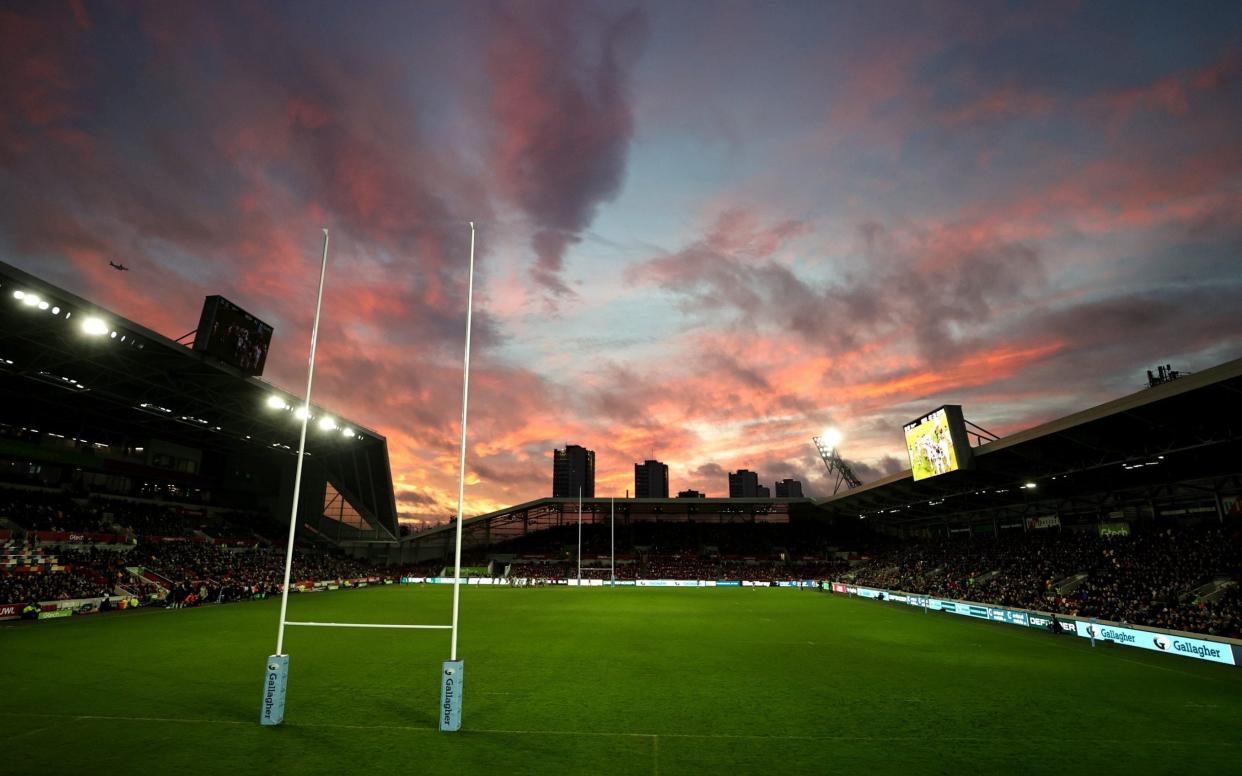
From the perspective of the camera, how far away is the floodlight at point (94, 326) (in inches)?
1183

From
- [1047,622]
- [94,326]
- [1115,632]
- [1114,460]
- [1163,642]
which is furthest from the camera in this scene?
[1114,460]

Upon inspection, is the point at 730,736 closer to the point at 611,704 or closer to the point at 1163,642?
the point at 611,704

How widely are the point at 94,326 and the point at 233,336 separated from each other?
882cm

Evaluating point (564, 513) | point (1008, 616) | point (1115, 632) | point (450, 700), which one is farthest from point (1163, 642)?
point (564, 513)

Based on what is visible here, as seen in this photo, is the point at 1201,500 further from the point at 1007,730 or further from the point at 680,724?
the point at 680,724

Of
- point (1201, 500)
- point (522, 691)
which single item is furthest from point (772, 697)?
point (1201, 500)

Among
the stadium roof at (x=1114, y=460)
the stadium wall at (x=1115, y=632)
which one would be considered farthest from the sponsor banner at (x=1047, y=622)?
the stadium roof at (x=1114, y=460)

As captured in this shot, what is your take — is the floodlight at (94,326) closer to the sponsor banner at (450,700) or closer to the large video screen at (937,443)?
the sponsor banner at (450,700)

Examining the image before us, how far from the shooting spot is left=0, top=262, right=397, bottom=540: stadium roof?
30.1 metres

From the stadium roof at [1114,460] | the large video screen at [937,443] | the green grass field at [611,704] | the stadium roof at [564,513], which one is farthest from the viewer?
the stadium roof at [564,513]

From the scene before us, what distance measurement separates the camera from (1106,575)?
34125 mm

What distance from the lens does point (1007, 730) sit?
41.3 feet

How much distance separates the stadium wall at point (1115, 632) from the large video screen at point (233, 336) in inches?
1992

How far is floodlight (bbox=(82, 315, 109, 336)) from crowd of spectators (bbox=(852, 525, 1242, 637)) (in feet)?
172
